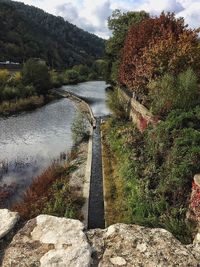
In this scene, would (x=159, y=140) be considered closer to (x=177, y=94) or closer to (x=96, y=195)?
(x=96, y=195)

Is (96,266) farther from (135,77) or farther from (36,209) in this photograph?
(135,77)

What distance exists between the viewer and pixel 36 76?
176 feet

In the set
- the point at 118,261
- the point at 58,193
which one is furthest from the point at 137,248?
the point at 58,193

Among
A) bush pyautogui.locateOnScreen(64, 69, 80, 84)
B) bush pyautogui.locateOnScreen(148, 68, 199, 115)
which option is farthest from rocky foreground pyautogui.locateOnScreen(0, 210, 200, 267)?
bush pyautogui.locateOnScreen(64, 69, 80, 84)

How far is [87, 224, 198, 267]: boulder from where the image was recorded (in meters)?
3.44

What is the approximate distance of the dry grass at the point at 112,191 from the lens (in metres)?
13.2

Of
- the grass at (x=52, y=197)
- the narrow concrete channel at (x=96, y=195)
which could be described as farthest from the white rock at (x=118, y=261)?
the narrow concrete channel at (x=96, y=195)

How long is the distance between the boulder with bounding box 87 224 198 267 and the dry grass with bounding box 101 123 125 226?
29.1ft

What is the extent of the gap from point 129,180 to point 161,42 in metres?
10.8

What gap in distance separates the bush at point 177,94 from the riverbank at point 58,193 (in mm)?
5625

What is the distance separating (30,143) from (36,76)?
29.4m

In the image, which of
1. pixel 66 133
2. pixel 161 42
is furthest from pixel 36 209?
Result: pixel 66 133

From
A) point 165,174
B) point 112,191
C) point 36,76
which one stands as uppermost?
point 36,76

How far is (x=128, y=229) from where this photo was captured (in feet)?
13.2
